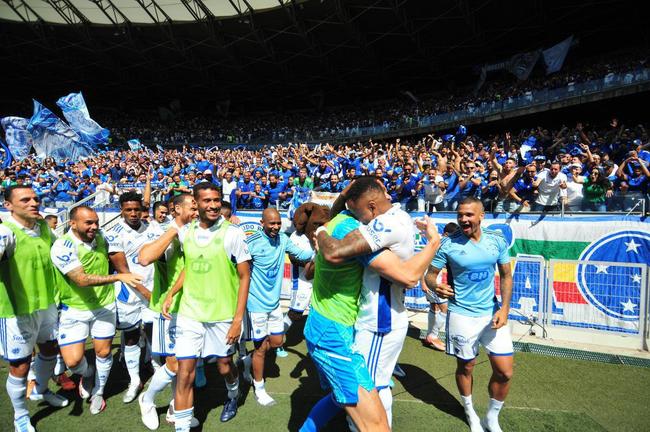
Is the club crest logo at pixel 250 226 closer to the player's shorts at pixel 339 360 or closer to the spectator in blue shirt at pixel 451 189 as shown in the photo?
the spectator in blue shirt at pixel 451 189

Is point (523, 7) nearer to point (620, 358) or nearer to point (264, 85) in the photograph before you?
point (264, 85)

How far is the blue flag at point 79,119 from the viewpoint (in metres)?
25.4

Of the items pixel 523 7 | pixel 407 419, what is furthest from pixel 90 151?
pixel 523 7

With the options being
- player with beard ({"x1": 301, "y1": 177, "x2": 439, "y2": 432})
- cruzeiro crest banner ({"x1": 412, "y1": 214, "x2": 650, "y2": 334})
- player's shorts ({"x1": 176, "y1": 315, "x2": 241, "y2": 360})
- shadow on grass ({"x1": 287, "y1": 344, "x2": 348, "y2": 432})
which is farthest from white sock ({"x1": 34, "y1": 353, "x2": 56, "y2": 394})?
cruzeiro crest banner ({"x1": 412, "y1": 214, "x2": 650, "y2": 334})

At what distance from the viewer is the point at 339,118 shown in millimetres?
41281

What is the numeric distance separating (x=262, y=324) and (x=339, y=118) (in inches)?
1524

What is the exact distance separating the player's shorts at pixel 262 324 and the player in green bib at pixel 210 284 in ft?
2.74

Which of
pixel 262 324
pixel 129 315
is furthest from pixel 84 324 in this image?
pixel 262 324

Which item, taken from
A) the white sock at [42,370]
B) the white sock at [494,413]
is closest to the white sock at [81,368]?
the white sock at [42,370]

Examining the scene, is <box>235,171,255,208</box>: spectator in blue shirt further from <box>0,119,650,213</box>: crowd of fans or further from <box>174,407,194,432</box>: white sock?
<box>174,407,194,432</box>: white sock

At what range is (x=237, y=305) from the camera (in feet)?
11.3

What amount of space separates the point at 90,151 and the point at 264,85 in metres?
22.3

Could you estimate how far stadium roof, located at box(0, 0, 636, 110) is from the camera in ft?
93.8

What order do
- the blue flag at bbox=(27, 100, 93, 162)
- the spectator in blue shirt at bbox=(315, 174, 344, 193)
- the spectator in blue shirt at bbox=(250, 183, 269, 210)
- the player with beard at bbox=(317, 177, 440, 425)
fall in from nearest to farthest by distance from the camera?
the player with beard at bbox=(317, 177, 440, 425) < the spectator in blue shirt at bbox=(315, 174, 344, 193) < the spectator in blue shirt at bbox=(250, 183, 269, 210) < the blue flag at bbox=(27, 100, 93, 162)
